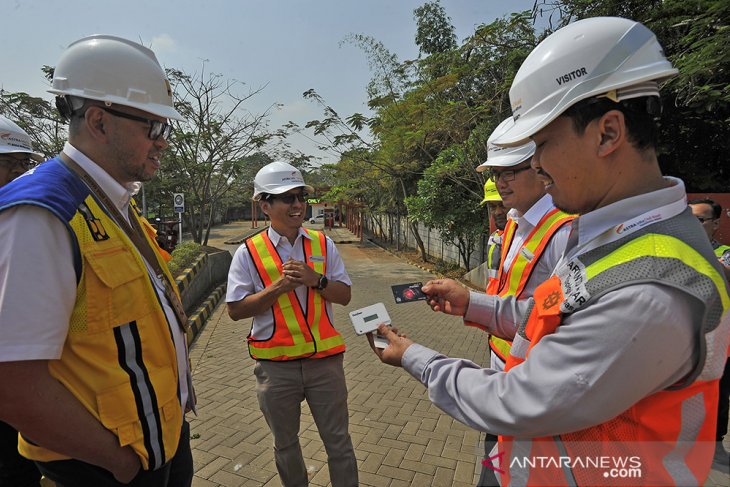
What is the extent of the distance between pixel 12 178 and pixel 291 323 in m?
2.30

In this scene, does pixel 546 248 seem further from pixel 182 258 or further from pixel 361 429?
pixel 182 258

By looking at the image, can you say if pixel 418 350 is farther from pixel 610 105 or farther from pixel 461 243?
pixel 461 243

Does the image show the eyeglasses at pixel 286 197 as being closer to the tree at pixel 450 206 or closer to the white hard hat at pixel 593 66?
the white hard hat at pixel 593 66

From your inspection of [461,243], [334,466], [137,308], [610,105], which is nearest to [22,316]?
[137,308]

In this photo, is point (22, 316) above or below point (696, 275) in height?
above

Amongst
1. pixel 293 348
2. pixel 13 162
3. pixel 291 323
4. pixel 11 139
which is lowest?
pixel 293 348

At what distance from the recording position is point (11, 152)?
2.82 m

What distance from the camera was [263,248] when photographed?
9.18 ft

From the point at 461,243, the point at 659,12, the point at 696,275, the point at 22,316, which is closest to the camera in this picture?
the point at 696,275

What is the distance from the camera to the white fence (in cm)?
→ 1177

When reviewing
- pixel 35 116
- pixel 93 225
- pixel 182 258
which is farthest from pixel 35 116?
pixel 93 225

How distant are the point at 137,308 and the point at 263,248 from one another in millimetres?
1402

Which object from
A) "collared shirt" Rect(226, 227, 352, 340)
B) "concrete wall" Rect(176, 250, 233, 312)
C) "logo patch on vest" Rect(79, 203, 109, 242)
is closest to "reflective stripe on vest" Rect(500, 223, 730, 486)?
"logo patch on vest" Rect(79, 203, 109, 242)

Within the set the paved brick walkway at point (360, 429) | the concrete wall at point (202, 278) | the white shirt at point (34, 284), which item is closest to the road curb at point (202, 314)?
the concrete wall at point (202, 278)
